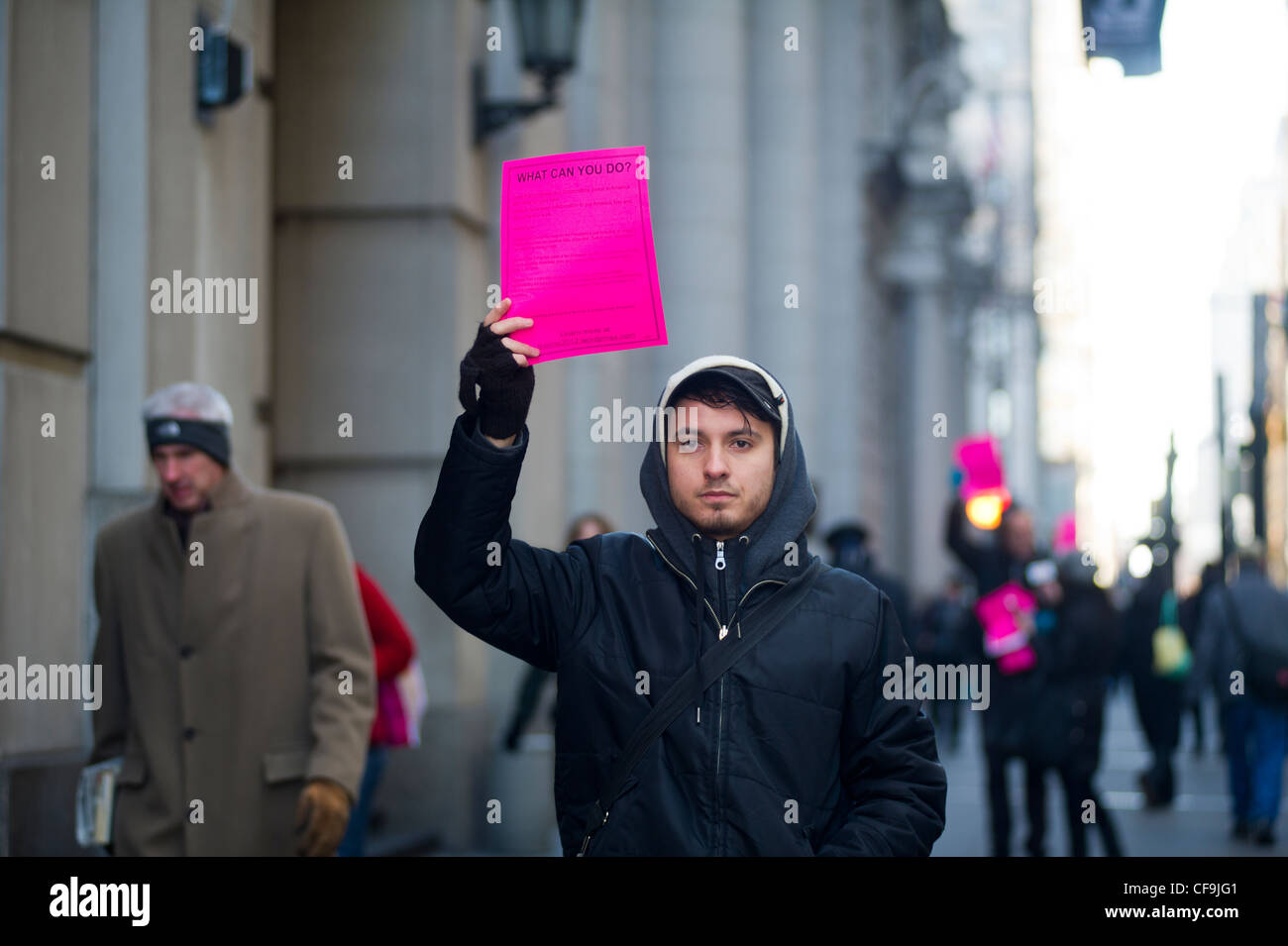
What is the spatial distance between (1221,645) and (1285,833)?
1.86 m

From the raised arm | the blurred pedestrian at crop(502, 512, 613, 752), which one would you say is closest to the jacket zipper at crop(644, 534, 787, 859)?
the raised arm

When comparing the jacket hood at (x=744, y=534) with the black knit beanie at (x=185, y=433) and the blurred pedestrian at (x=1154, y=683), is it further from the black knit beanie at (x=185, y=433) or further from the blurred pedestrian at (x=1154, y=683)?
the blurred pedestrian at (x=1154, y=683)

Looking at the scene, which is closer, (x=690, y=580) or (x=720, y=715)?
(x=720, y=715)

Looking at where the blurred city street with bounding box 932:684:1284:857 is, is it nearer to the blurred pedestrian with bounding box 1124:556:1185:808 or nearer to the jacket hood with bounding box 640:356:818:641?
the blurred pedestrian with bounding box 1124:556:1185:808

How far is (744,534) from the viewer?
3365 mm

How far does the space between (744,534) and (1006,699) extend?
6.23 meters

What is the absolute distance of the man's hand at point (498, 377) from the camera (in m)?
3.11

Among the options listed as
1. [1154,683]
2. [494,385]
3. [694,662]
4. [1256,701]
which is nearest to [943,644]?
[1154,683]

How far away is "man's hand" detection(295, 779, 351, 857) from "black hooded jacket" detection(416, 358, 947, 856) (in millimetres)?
1845

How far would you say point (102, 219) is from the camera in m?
7.24

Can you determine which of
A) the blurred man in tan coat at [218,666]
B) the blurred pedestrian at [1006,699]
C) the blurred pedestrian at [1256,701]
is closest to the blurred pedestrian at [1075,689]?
the blurred pedestrian at [1006,699]

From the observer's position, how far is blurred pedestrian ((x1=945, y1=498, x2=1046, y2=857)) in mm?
9273

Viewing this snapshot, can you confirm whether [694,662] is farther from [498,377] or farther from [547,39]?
[547,39]

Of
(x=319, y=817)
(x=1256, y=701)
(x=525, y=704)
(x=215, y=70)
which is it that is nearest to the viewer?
(x=319, y=817)
